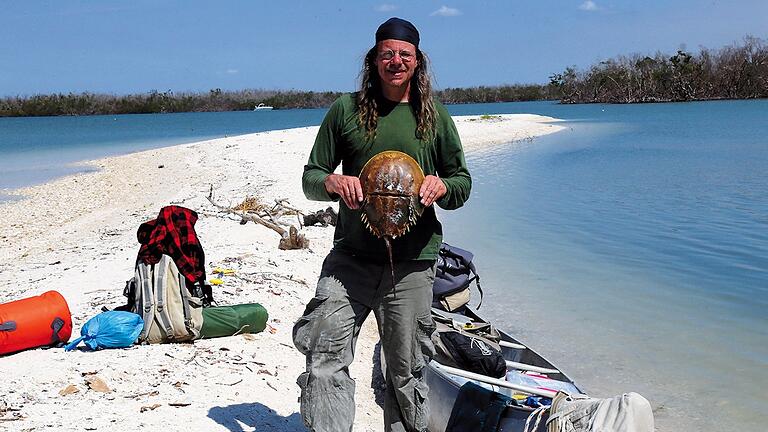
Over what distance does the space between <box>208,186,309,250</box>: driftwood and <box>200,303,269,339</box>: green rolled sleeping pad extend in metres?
3.21

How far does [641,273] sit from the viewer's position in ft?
32.4

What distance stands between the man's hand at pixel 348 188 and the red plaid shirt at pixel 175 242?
9.52 ft

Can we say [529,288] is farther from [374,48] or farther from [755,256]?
[374,48]

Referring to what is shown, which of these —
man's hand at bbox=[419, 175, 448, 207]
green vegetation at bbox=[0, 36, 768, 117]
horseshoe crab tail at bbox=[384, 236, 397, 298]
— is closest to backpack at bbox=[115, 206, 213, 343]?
horseshoe crab tail at bbox=[384, 236, 397, 298]

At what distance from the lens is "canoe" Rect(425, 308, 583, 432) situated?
13.0 ft

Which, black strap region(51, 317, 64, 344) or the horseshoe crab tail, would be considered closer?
the horseshoe crab tail

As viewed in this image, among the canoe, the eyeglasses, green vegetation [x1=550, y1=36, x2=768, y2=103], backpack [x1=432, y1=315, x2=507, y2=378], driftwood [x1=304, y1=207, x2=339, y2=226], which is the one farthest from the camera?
green vegetation [x1=550, y1=36, x2=768, y2=103]

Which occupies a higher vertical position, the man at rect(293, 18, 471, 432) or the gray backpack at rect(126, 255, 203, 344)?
the man at rect(293, 18, 471, 432)

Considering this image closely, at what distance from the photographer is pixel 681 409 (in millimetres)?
5789

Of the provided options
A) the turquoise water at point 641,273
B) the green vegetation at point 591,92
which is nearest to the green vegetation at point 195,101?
the green vegetation at point 591,92

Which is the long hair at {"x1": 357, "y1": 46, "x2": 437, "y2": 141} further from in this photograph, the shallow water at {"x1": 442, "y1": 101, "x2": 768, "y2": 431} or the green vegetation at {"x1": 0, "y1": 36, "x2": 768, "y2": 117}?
the green vegetation at {"x1": 0, "y1": 36, "x2": 768, "y2": 117}

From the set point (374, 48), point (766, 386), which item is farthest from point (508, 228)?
point (374, 48)

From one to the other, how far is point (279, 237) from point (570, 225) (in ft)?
19.6

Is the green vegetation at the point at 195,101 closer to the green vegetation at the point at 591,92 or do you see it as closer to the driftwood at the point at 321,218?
the green vegetation at the point at 591,92
